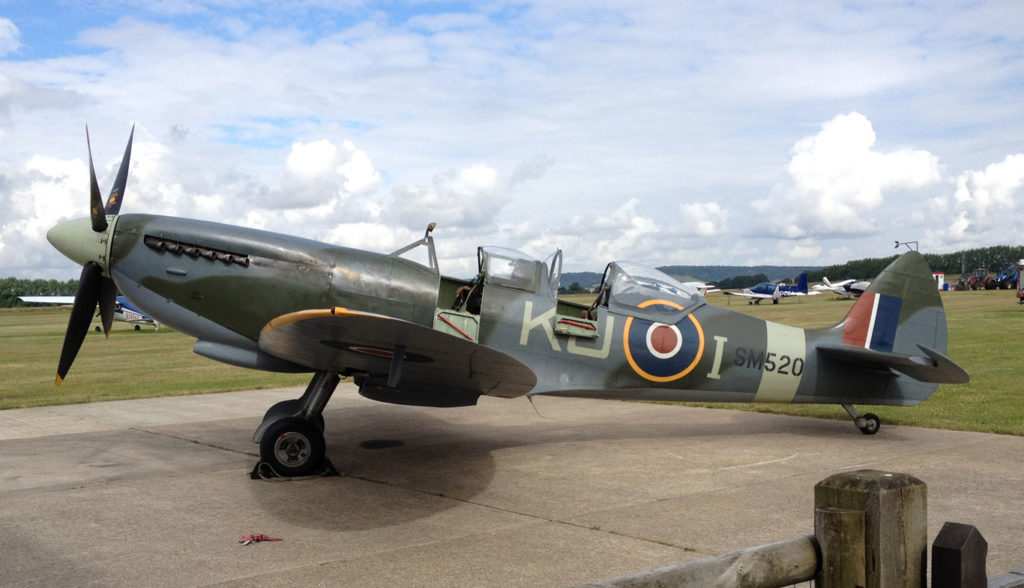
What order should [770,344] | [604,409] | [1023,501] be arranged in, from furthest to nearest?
[604,409], [770,344], [1023,501]

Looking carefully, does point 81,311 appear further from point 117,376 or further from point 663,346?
point 117,376

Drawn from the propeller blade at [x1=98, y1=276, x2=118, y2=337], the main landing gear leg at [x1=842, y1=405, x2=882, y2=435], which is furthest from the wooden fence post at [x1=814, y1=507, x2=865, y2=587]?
the propeller blade at [x1=98, y1=276, x2=118, y2=337]

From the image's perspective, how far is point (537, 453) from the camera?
772cm

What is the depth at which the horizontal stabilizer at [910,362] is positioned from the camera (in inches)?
309

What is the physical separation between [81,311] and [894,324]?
27.9 ft

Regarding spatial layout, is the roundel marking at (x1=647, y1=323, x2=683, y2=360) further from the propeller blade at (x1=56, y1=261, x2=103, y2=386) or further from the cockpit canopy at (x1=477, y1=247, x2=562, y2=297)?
the propeller blade at (x1=56, y1=261, x2=103, y2=386)

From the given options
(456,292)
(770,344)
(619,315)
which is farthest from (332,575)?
(770,344)

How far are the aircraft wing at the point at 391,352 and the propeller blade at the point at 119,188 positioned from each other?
9.35 ft

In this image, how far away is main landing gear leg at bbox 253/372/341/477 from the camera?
652cm

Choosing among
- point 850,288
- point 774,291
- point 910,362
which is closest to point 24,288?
point 774,291

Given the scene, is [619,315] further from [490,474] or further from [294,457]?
[294,457]

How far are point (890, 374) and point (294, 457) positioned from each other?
627 centimetres

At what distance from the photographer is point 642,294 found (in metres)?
7.64

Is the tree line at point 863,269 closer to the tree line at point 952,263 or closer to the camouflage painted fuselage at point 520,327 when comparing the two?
the tree line at point 952,263
